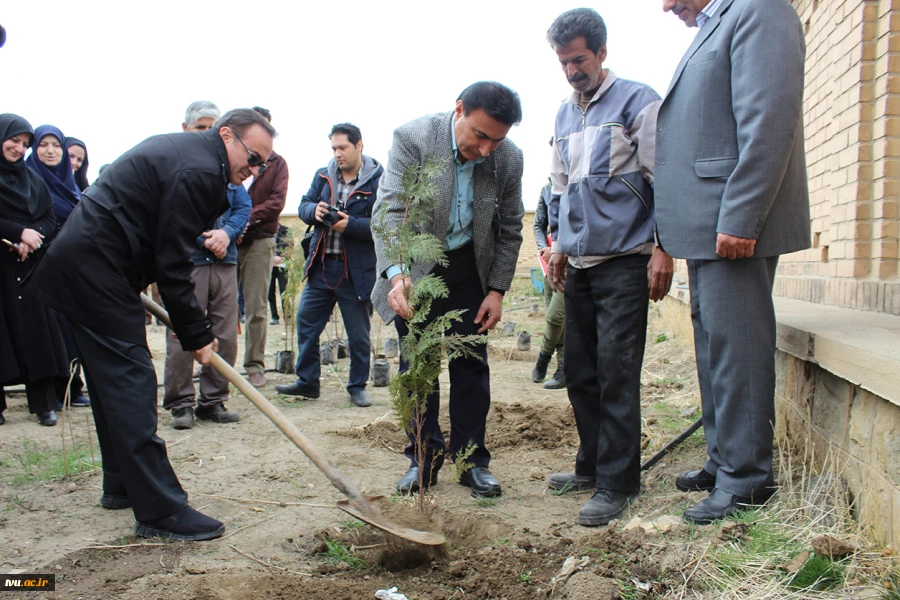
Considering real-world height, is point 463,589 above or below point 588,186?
below

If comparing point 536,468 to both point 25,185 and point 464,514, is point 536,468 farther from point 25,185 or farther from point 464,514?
point 25,185

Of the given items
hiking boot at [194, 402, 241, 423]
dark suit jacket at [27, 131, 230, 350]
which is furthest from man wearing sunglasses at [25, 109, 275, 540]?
hiking boot at [194, 402, 241, 423]

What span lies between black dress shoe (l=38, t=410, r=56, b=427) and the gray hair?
2320 millimetres

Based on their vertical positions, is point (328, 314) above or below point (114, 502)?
above

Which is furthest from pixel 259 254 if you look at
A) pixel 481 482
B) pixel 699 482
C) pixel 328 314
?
pixel 699 482

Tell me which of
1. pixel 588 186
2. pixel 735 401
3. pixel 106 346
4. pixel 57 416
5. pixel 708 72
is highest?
pixel 708 72

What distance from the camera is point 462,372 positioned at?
3.49 meters

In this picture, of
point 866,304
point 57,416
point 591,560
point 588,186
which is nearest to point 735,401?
point 591,560

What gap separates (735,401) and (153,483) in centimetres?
237

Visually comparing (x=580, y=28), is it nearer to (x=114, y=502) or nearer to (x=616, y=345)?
(x=616, y=345)

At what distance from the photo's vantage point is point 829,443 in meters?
2.84

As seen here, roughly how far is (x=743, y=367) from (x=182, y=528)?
7.75 feet

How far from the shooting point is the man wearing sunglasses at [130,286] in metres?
2.88

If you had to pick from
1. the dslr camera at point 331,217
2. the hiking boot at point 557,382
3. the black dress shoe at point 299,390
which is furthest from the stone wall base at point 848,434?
the black dress shoe at point 299,390
